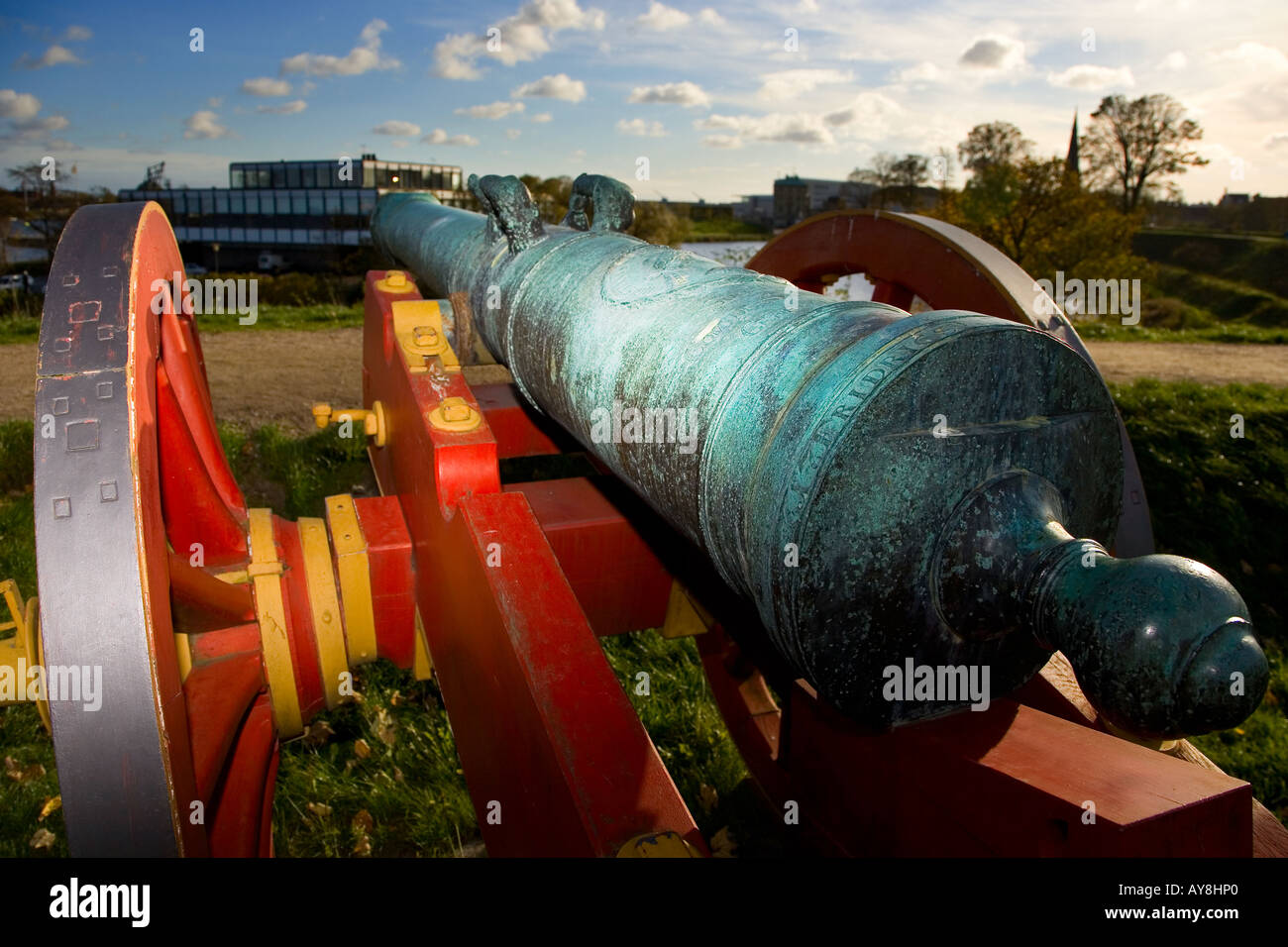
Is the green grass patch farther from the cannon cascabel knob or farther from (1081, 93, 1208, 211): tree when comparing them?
(1081, 93, 1208, 211): tree

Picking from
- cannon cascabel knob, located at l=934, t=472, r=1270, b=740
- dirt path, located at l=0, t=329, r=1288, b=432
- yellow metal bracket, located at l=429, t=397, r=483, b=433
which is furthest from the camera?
dirt path, located at l=0, t=329, r=1288, b=432

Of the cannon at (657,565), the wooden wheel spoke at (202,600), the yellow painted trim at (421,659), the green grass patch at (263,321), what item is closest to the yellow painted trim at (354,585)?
the cannon at (657,565)

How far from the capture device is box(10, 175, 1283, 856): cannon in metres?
1.01

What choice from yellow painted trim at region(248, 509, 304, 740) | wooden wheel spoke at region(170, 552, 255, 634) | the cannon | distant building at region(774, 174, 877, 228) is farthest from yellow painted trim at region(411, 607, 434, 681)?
distant building at region(774, 174, 877, 228)

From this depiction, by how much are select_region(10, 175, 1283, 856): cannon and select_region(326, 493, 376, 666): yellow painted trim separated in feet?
0.03

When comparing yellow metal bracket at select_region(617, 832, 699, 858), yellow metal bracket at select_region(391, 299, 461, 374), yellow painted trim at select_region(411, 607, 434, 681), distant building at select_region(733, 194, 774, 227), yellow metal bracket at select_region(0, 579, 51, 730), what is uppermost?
distant building at select_region(733, 194, 774, 227)

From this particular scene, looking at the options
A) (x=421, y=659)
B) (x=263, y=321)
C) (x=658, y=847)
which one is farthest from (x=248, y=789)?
(x=263, y=321)

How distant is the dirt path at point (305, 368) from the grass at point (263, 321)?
1.07 ft

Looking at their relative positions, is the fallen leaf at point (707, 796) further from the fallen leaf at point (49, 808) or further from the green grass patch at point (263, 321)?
the green grass patch at point (263, 321)

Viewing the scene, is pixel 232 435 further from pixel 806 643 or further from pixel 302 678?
pixel 806 643

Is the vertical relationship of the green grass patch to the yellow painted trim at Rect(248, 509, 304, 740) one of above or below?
above

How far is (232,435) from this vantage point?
208 inches

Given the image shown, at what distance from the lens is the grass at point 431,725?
282 centimetres
